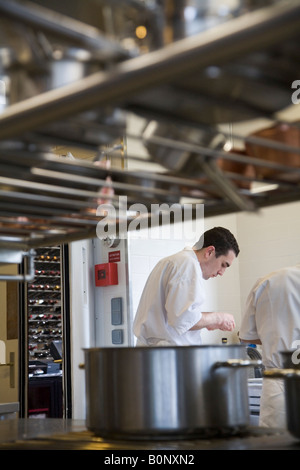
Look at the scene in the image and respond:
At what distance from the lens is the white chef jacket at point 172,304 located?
2600 millimetres

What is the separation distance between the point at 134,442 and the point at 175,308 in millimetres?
1374

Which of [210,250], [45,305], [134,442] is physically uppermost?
[210,250]

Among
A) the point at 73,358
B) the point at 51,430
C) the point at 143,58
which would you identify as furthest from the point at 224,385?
the point at 73,358

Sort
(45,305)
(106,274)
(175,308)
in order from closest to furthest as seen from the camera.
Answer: (175,308) → (106,274) → (45,305)

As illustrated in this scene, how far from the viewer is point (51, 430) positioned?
5.00ft

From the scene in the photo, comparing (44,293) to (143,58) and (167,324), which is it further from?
(143,58)

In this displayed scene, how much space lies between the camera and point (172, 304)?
2.63m

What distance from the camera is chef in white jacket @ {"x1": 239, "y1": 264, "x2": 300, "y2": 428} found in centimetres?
270

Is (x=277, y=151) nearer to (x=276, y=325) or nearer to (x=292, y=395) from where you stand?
(x=292, y=395)

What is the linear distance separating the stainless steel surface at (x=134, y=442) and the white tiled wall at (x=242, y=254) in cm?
319

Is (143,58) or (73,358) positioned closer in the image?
(143,58)

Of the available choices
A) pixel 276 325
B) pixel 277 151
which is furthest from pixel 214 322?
pixel 277 151

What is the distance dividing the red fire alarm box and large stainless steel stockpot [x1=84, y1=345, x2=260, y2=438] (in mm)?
3366

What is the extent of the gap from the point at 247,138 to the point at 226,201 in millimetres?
337
